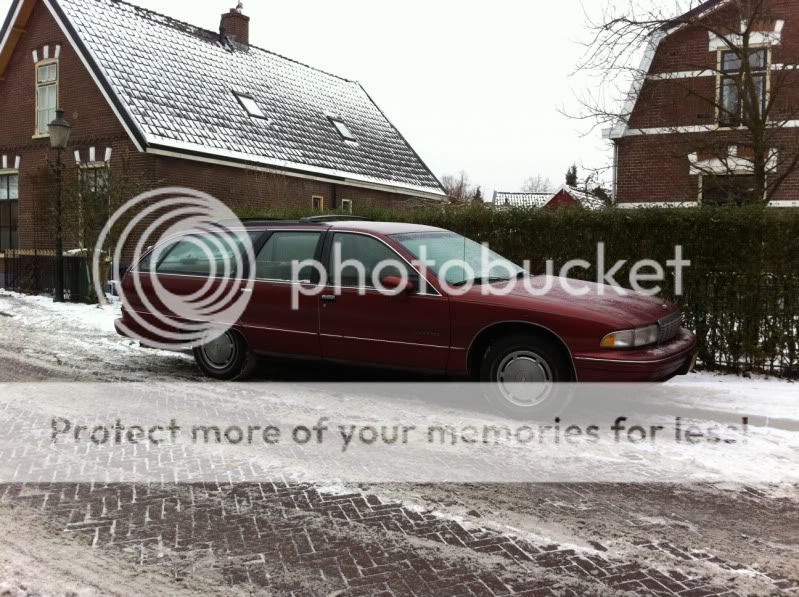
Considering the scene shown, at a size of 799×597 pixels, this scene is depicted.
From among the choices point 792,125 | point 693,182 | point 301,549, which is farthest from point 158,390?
point 792,125

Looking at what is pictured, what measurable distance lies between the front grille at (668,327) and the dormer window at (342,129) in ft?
69.4

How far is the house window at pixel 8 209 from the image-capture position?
22.5m

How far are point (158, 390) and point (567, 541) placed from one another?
4.78m

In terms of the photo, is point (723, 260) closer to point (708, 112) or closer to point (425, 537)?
point (425, 537)

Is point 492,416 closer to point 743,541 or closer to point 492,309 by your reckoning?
point 492,309

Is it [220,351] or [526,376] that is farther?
[220,351]

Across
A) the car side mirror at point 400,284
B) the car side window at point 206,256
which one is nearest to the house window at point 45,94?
the car side window at point 206,256

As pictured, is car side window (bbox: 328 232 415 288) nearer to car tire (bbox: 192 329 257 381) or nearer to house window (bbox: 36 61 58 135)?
car tire (bbox: 192 329 257 381)

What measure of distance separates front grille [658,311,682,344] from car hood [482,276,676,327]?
59mm

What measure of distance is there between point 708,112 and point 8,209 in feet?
67.8

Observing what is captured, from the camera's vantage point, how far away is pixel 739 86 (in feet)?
38.9

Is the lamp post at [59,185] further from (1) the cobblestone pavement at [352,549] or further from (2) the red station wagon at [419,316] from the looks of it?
(1) the cobblestone pavement at [352,549]

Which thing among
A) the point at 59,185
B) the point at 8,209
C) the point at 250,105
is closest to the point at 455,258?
the point at 59,185

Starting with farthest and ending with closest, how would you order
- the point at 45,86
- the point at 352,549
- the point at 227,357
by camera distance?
the point at 45,86, the point at 227,357, the point at 352,549
